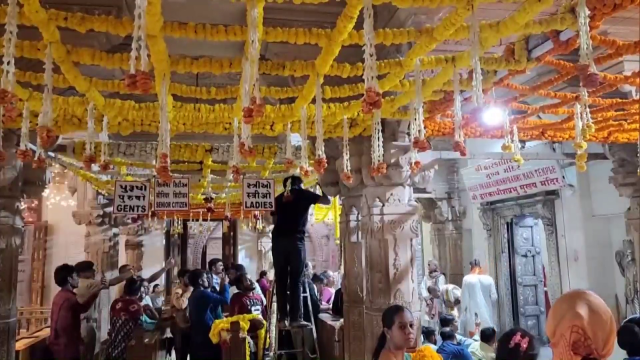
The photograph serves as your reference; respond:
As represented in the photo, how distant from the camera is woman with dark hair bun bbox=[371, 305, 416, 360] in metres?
2.55

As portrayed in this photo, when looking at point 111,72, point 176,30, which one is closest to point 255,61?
point 176,30

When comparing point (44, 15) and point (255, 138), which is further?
point (255, 138)

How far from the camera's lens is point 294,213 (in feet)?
15.5

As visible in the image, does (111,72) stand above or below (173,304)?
above

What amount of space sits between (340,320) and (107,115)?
123 inches

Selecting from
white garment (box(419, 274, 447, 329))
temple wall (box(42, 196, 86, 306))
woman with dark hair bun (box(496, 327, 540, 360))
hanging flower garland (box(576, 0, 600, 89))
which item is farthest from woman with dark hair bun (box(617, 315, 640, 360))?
temple wall (box(42, 196, 86, 306))

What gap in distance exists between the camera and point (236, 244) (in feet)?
47.0

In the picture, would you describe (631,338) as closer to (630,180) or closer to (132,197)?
Answer: (630,180)

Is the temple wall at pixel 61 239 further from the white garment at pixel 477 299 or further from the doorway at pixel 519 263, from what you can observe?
the doorway at pixel 519 263

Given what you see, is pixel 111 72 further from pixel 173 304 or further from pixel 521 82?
pixel 521 82

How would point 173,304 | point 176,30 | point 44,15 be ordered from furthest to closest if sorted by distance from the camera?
point 173,304 → point 176,30 → point 44,15

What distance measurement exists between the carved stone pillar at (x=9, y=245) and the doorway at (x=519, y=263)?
7.54 m

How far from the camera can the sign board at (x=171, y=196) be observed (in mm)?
5914

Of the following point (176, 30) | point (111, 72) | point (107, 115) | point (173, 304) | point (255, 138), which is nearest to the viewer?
point (176, 30)
